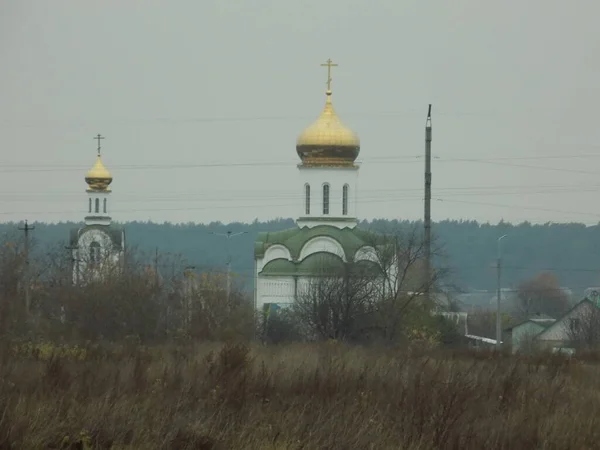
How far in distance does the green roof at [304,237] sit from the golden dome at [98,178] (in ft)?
79.0

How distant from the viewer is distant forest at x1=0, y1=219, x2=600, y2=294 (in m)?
94.9

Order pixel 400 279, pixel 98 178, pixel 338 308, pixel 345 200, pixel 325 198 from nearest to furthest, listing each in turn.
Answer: pixel 338 308 → pixel 400 279 → pixel 325 198 → pixel 345 200 → pixel 98 178

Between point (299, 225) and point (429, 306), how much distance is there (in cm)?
1744

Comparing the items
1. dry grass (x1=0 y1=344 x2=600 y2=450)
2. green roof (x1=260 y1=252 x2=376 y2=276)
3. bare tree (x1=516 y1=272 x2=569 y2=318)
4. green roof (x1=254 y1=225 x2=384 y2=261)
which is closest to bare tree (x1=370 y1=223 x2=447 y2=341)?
green roof (x1=260 y1=252 x2=376 y2=276)

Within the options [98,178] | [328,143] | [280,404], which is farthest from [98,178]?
[280,404]

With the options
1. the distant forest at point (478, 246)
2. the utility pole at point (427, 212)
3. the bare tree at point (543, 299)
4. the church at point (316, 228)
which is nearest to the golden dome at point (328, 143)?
the church at point (316, 228)

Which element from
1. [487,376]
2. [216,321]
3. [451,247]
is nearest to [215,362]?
[487,376]

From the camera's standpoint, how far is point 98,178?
80.7 metres

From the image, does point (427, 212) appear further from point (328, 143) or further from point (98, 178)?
point (98, 178)

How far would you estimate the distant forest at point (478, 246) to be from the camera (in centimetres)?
9494

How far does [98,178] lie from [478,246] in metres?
38.2

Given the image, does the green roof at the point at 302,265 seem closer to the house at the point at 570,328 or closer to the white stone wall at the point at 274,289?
the white stone wall at the point at 274,289

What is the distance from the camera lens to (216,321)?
34531 mm

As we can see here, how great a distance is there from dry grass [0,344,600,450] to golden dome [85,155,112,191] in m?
62.9
